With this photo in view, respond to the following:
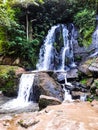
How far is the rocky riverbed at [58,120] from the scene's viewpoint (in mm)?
7855

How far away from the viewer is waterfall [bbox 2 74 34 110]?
12544 millimetres

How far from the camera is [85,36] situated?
18359 millimetres

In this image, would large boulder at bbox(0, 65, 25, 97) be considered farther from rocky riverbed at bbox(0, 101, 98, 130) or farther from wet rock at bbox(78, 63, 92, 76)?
rocky riverbed at bbox(0, 101, 98, 130)

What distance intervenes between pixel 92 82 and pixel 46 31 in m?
6.94

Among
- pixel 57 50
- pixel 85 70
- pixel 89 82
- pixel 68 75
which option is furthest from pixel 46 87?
pixel 57 50

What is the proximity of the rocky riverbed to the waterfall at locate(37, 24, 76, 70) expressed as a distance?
755cm

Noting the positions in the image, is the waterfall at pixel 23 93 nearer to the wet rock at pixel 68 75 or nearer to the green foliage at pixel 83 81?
the wet rock at pixel 68 75

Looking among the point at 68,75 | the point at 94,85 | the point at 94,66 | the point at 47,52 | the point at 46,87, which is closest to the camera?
the point at 46,87

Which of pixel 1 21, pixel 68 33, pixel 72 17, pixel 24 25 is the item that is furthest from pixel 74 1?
pixel 1 21

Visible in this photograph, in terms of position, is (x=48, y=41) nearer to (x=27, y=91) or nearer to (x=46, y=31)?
(x=46, y=31)

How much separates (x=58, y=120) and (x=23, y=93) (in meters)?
6.04

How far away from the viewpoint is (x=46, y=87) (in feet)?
42.7

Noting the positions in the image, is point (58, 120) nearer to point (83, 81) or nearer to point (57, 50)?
point (83, 81)

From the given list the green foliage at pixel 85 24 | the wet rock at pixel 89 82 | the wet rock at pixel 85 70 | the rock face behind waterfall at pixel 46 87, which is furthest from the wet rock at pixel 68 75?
the green foliage at pixel 85 24
